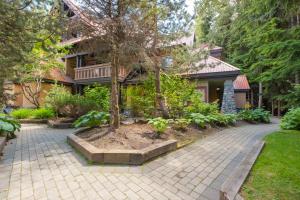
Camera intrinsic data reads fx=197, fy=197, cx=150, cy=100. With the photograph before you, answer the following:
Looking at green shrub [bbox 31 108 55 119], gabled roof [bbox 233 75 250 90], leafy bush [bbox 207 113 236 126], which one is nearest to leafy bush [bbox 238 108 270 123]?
leafy bush [bbox 207 113 236 126]

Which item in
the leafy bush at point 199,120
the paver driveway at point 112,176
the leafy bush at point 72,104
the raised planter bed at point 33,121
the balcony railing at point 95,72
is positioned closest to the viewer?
the paver driveway at point 112,176

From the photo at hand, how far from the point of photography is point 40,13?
516 cm

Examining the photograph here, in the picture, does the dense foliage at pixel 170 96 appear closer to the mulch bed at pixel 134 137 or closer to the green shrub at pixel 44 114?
the mulch bed at pixel 134 137

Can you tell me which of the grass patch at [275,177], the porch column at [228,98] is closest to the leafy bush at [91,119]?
the grass patch at [275,177]

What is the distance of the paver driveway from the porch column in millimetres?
8241

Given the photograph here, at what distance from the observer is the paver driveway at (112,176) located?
9.26 feet

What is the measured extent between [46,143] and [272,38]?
861 cm

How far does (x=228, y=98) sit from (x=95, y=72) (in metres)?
10.0

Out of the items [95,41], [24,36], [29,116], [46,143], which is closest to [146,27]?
[95,41]

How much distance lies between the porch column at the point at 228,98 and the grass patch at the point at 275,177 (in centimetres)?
802

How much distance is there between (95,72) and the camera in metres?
15.6

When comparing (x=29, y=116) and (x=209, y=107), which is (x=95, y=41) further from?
(x=29, y=116)

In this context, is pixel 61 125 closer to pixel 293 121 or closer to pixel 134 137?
pixel 134 137

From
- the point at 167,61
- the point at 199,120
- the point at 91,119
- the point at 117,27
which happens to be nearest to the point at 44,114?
the point at 91,119
